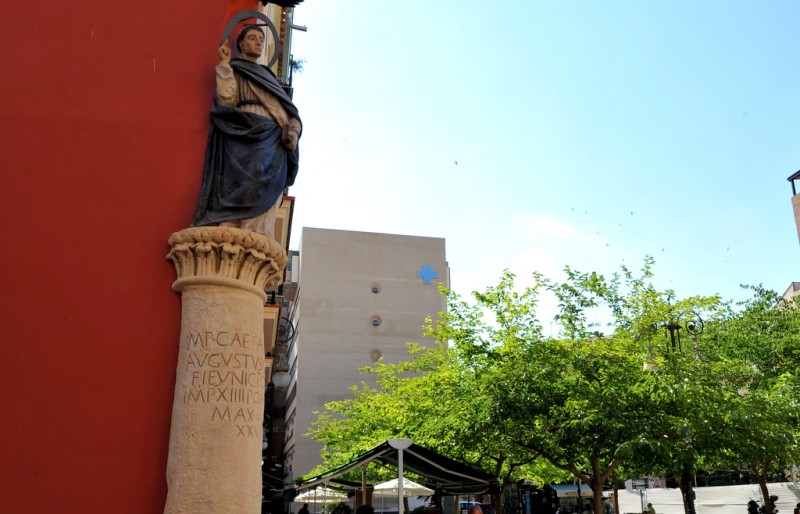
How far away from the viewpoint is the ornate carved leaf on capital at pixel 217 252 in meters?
6.11

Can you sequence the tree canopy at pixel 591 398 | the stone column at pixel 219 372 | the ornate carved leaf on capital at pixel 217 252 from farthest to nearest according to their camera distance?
1. the tree canopy at pixel 591 398
2. the ornate carved leaf on capital at pixel 217 252
3. the stone column at pixel 219 372

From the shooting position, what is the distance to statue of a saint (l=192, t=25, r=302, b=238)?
6418 millimetres

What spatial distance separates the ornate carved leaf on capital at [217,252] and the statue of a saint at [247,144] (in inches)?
7.7

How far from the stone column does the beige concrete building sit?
161 ft

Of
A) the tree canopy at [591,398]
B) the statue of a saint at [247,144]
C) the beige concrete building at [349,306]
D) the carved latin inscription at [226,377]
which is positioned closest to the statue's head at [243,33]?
the statue of a saint at [247,144]

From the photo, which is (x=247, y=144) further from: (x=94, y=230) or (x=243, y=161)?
(x=94, y=230)

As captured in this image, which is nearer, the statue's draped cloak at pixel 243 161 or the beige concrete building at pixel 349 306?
the statue's draped cloak at pixel 243 161

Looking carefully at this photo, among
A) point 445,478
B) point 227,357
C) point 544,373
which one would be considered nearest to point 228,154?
point 227,357

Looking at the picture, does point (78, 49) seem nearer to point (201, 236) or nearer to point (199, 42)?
point (199, 42)

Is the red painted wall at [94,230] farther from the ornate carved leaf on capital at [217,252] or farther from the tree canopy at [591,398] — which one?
the tree canopy at [591,398]

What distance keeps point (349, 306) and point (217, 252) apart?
53520 mm

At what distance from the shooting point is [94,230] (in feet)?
20.9

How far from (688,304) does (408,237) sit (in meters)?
42.1

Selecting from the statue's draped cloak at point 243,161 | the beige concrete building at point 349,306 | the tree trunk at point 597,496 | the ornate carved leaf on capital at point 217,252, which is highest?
the beige concrete building at point 349,306
